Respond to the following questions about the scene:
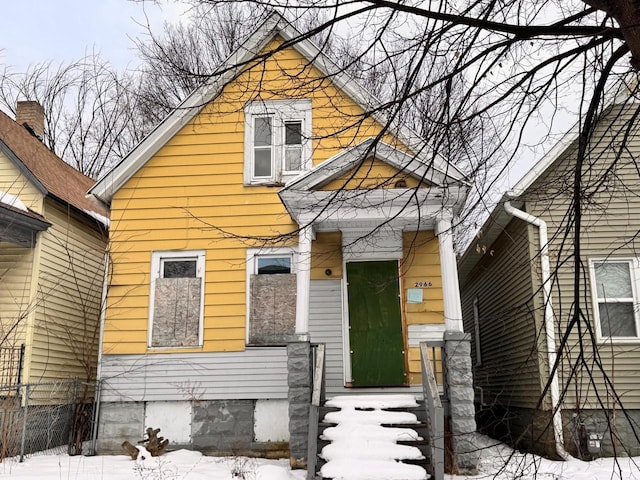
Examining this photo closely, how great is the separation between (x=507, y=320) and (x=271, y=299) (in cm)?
370

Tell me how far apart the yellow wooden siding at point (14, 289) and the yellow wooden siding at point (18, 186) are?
2.75 feet

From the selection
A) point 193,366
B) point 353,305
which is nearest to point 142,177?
point 193,366

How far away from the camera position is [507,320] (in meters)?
9.51

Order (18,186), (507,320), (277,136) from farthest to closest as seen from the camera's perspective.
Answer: (18,186)
(277,136)
(507,320)

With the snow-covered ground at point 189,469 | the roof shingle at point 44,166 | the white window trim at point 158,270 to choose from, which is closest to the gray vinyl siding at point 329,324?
the snow-covered ground at point 189,469

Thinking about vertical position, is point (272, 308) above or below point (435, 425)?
above

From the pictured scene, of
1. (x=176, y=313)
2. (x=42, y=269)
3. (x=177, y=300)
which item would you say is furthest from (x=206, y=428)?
(x=42, y=269)

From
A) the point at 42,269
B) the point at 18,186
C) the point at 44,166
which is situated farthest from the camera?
the point at 44,166

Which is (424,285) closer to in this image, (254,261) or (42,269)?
(254,261)

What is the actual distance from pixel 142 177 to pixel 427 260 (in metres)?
5.10

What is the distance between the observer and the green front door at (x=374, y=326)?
9906 millimetres

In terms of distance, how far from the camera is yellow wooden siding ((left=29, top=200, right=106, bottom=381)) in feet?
37.1

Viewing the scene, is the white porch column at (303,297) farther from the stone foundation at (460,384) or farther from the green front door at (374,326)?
the stone foundation at (460,384)

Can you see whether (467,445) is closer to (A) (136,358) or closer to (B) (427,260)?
(B) (427,260)
